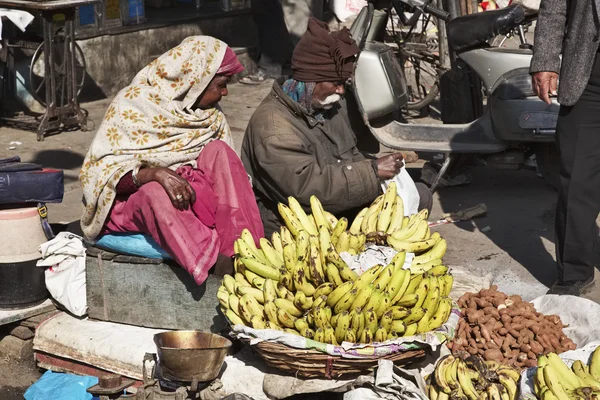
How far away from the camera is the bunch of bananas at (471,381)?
11.4 ft

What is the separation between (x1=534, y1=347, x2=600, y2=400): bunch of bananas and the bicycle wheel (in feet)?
19.0

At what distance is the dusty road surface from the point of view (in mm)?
5062

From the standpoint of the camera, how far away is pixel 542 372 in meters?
3.24

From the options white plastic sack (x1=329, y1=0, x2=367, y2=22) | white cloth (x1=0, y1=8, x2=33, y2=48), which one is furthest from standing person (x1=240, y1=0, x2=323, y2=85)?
white cloth (x1=0, y1=8, x2=33, y2=48)

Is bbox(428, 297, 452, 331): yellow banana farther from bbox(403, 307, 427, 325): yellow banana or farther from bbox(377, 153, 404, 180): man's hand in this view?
bbox(377, 153, 404, 180): man's hand

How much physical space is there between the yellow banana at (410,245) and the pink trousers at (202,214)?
693mm

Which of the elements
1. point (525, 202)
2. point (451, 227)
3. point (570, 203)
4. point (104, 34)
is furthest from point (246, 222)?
point (104, 34)

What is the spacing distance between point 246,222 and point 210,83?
71cm

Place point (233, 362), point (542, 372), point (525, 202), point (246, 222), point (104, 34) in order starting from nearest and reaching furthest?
point (542, 372), point (233, 362), point (246, 222), point (525, 202), point (104, 34)

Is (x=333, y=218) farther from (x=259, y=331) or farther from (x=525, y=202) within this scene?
(x=525, y=202)

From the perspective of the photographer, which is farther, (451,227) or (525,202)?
(525,202)

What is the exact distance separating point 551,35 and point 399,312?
5.60 ft

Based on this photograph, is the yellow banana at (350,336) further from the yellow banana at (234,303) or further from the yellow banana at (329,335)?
the yellow banana at (234,303)

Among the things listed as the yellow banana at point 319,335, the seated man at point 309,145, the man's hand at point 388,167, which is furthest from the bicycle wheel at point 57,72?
the yellow banana at point 319,335
